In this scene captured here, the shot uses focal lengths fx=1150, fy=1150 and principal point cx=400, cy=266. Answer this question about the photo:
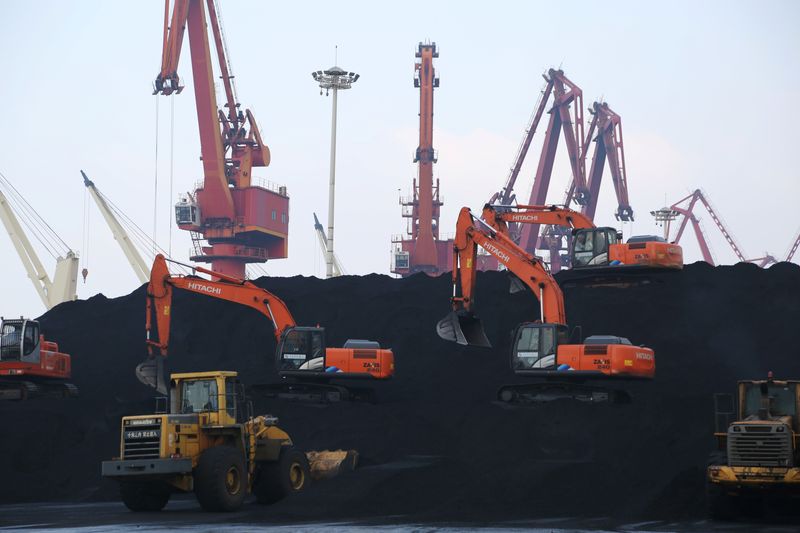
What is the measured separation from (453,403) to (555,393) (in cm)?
356

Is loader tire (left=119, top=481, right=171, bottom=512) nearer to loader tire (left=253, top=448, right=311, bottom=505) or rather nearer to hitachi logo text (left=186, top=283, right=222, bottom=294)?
loader tire (left=253, top=448, right=311, bottom=505)

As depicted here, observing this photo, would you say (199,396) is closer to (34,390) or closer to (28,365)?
(28,365)

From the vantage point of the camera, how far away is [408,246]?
348 feet

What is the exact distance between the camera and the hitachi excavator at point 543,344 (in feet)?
115

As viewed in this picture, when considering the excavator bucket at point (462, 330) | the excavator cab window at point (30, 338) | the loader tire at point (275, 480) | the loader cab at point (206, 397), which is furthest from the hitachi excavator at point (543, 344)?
the excavator cab window at point (30, 338)

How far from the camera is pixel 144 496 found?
25125 mm

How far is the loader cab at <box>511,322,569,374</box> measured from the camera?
118 ft

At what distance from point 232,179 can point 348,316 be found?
38795 millimetres

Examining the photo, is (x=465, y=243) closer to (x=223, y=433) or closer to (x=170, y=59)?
(x=223, y=433)

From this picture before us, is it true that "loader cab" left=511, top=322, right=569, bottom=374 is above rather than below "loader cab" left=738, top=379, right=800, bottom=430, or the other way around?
above

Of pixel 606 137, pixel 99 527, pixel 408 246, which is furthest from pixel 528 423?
pixel 606 137

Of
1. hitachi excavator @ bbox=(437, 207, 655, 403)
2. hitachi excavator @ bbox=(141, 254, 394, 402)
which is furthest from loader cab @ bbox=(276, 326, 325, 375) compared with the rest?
hitachi excavator @ bbox=(437, 207, 655, 403)

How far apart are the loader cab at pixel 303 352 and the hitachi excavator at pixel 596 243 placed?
8165mm

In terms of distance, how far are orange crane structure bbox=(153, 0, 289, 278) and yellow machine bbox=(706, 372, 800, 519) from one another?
61758 millimetres
